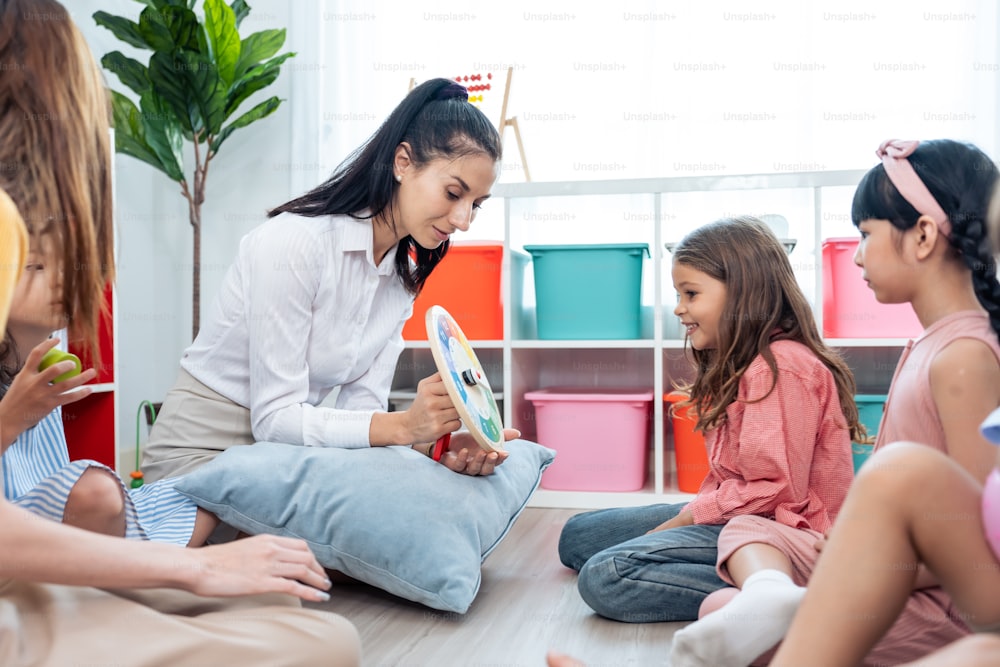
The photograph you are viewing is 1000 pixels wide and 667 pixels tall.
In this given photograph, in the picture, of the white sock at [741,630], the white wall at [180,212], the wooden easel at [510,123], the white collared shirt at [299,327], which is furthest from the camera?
the white wall at [180,212]

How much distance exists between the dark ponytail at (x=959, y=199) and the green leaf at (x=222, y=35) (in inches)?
76.9

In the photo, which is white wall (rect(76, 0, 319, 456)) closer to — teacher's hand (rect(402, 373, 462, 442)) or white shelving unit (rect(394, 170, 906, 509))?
white shelving unit (rect(394, 170, 906, 509))

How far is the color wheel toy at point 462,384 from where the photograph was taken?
1.31 meters

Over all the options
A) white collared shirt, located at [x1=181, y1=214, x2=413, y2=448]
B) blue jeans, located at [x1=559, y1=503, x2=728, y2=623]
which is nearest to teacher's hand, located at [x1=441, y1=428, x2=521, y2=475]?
white collared shirt, located at [x1=181, y1=214, x2=413, y2=448]

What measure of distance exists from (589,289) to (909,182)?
118 centimetres

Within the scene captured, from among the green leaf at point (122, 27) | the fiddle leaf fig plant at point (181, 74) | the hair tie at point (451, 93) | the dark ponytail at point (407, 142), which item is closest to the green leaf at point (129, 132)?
the fiddle leaf fig plant at point (181, 74)

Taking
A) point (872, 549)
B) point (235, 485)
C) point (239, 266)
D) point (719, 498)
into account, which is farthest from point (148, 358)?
point (872, 549)

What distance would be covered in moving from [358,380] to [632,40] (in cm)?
153

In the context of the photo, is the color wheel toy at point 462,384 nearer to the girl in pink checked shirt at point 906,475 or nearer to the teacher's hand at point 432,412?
the teacher's hand at point 432,412

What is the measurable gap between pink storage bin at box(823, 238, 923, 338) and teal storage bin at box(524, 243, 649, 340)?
49cm

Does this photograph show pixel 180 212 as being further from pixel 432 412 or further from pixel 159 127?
pixel 432 412

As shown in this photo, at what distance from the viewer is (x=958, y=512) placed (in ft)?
2.48

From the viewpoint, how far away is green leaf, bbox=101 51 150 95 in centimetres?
248

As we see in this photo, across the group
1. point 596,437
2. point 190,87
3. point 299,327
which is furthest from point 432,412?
point 190,87
